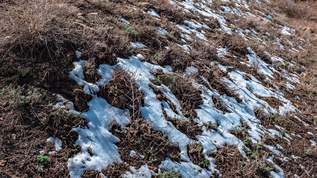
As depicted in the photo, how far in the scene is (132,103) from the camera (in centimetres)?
296

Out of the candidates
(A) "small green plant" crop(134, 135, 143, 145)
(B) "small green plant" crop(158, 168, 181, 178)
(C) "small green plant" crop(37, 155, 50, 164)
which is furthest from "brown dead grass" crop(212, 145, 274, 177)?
(C) "small green plant" crop(37, 155, 50, 164)

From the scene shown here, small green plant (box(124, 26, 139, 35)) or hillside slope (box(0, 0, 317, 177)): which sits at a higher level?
Result: small green plant (box(124, 26, 139, 35))

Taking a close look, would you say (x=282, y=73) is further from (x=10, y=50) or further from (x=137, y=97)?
(x=10, y=50)

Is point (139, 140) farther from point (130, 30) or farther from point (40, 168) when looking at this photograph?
point (130, 30)

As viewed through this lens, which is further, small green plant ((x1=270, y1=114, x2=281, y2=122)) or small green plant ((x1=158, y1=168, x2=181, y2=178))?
small green plant ((x1=270, y1=114, x2=281, y2=122))

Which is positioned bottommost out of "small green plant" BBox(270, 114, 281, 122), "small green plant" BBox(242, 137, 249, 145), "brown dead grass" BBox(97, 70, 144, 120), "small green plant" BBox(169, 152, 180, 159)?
"small green plant" BBox(169, 152, 180, 159)

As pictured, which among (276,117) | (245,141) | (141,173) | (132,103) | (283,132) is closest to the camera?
(141,173)

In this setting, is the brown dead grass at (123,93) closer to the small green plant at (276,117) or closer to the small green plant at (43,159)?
the small green plant at (43,159)

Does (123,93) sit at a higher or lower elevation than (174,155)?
higher

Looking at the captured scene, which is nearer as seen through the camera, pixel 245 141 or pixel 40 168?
pixel 40 168

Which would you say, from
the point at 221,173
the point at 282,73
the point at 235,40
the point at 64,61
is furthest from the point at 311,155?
the point at 64,61

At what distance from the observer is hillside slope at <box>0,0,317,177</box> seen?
2.20 metres

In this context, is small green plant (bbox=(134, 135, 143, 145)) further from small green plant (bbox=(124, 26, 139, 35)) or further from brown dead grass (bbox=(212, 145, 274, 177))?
small green plant (bbox=(124, 26, 139, 35))

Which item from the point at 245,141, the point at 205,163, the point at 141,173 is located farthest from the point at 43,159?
the point at 245,141
